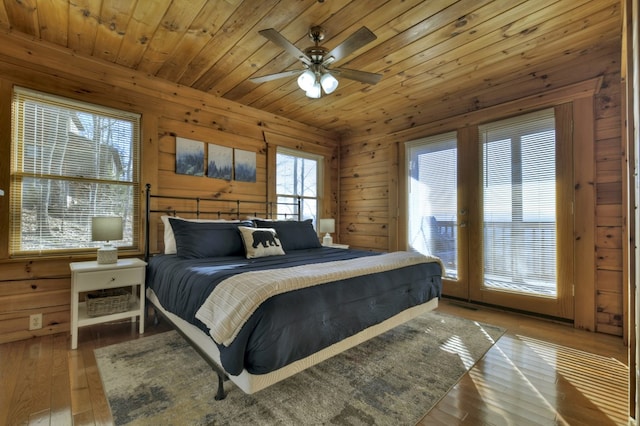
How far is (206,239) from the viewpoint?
269cm

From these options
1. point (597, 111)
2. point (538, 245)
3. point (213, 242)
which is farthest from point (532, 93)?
point (213, 242)

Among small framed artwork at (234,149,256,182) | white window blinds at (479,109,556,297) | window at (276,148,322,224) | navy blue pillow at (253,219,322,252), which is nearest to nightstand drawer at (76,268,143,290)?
navy blue pillow at (253,219,322,252)

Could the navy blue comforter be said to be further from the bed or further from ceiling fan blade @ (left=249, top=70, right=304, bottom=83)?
ceiling fan blade @ (left=249, top=70, right=304, bottom=83)

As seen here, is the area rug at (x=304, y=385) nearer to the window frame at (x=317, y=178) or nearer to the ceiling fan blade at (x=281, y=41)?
the ceiling fan blade at (x=281, y=41)

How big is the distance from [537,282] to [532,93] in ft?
6.57

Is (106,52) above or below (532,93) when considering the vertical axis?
above

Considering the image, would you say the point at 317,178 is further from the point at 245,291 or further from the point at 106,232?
the point at 245,291

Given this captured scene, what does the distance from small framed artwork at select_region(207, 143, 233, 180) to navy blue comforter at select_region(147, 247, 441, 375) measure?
52.0 inches

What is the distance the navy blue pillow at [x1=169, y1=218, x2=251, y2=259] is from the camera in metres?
2.60

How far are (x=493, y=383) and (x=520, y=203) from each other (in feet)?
6.85

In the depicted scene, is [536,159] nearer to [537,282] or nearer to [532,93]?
[532,93]

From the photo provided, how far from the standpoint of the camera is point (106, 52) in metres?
2.70

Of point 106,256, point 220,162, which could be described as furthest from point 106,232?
point 220,162

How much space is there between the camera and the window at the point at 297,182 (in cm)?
436
